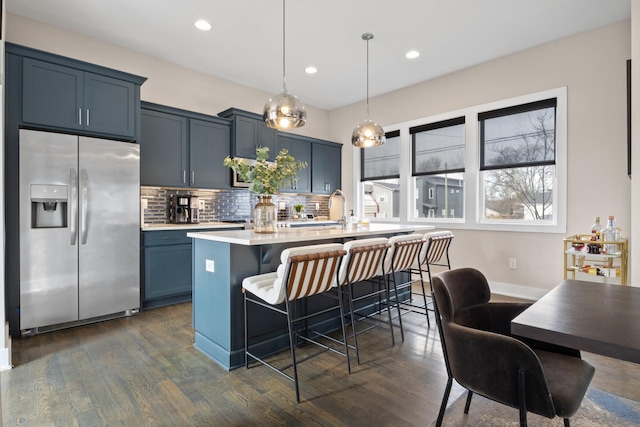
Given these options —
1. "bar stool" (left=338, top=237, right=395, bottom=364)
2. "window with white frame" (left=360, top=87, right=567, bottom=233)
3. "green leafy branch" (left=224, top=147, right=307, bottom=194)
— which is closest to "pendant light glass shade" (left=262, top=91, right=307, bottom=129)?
"green leafy branch" (left=224, top=147, right=307, bottom=194)

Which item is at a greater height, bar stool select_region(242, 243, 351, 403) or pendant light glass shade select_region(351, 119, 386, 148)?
pendant light glass shade select_region(351, 119, 386, 148)

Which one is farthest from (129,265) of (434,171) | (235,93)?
(434,171)

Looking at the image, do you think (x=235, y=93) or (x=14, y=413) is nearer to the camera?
(x=14, y=413)

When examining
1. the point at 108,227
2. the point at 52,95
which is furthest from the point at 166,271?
the point at 52,95

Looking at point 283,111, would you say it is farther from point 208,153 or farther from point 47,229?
point 47,229

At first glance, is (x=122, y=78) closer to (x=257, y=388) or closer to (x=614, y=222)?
(x=257, y=388)

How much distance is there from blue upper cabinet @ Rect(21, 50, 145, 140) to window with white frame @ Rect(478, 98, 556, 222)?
4.44 metres

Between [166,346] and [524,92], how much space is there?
16.1 feet

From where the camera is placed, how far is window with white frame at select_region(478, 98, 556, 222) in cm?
411

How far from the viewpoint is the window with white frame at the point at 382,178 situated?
5.74 metres

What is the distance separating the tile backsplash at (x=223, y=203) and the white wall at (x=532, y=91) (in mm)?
1232

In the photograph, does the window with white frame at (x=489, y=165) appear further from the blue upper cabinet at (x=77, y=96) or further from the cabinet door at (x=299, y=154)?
the blue upper cabinet at (x=77, y=96)

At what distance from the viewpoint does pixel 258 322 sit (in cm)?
257

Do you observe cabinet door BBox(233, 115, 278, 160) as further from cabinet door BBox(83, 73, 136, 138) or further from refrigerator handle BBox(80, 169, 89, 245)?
refrigerator handle BBox(80, 169, 89, 245)
